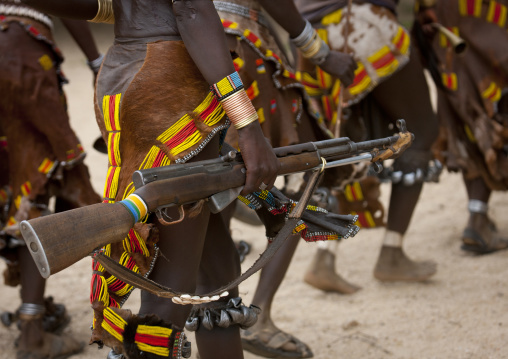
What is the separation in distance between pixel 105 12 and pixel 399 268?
2368 mm

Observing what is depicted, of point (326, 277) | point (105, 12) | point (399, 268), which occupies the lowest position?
point (399, 268)

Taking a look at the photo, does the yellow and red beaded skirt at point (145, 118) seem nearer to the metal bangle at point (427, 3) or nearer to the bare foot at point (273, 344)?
the bare foot at point (273, 344)

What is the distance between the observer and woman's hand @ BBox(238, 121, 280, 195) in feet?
5.85

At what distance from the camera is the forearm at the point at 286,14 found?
251 cm

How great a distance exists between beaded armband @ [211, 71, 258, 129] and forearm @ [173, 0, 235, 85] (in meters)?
0.02

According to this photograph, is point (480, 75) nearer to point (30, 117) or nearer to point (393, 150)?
point (393, 150)

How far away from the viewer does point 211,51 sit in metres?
1.78

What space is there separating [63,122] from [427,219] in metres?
3.11

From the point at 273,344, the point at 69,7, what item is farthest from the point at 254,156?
the point at 273,344

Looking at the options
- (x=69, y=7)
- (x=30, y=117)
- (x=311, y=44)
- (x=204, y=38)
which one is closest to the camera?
(x=204, y=38)

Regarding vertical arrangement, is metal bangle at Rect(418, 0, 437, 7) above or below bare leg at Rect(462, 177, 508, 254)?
above

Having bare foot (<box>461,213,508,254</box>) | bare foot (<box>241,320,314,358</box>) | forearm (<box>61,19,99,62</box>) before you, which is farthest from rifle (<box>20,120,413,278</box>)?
bare foot (<box>461,213,508,254</box>)

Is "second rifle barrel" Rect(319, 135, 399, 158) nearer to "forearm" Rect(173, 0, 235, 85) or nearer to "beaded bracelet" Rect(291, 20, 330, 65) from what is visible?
"forearm" Rect(173, 0, 235, 85)

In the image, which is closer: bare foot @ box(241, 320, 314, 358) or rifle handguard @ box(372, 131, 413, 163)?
rifle handguard @ box(372, 131, 413, 163)
